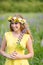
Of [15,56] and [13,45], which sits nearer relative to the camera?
[15,56]

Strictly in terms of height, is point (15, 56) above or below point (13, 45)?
below

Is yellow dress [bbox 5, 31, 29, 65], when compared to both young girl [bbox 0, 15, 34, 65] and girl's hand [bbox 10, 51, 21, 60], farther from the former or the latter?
girl's hand [bbox 10, 51, 21, 60]

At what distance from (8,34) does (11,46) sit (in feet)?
0.61

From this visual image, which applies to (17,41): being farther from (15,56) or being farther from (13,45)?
(15,56)

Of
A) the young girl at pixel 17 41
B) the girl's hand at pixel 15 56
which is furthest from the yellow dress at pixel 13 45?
the girl's hand at pixel 15 56

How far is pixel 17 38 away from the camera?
216 inches

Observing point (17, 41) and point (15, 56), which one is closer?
point (15, 56)

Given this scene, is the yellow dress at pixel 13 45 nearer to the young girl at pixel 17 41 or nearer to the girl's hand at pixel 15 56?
the young girl at pixel 17 41

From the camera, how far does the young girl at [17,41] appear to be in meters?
5.45

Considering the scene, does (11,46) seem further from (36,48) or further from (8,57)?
(36,48)

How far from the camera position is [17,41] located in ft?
17.9

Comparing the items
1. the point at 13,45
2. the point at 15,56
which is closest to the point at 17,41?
the point at 13,45

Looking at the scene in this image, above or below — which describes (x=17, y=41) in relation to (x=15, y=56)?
above

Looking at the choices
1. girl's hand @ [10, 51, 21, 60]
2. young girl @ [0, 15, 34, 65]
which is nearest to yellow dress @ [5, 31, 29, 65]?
young girl @ [0, 15, 34, 65]
